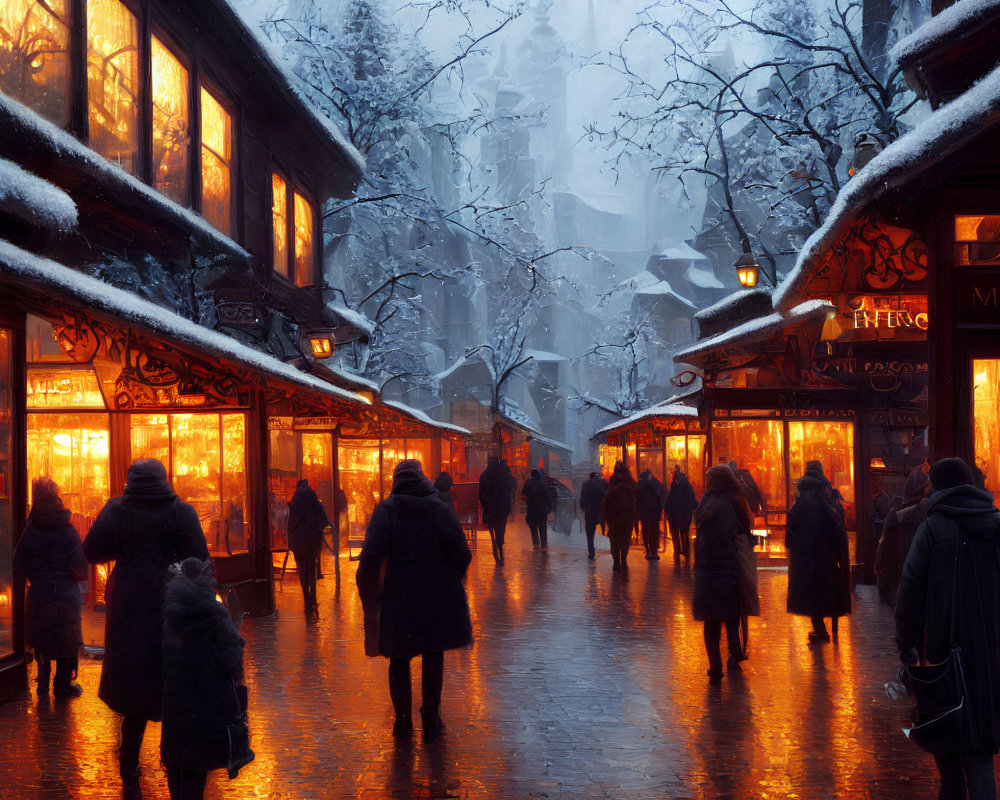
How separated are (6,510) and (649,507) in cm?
1411

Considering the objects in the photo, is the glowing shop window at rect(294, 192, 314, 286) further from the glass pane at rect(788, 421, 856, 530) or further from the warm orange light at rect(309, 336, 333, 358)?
the glass pane at rect(788, 421, 856, 530)

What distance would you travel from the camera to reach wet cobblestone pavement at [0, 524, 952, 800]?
246 inches

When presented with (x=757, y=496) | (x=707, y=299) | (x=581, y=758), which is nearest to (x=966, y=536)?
(x=581, y=758)

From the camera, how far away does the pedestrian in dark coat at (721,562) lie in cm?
930

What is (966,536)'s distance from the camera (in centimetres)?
508

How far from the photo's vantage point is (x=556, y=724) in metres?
7.76

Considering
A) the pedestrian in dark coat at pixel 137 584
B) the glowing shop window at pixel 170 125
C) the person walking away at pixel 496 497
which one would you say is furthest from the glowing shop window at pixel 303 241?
the pedestrian in dark coat at pixel 137 584

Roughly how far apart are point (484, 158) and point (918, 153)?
260 feet

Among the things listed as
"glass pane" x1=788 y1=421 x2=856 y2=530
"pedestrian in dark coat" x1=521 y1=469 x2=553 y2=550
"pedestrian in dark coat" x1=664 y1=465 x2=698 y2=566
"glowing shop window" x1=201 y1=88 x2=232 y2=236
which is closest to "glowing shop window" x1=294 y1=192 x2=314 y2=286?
"glowing shop window" x1=201 y1=88 x2=232 y2=236

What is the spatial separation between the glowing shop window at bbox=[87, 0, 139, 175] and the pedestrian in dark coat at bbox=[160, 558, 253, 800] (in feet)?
25.3

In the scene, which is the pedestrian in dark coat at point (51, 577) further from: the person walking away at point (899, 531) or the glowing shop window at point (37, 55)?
the person walking away at point (899, 531)

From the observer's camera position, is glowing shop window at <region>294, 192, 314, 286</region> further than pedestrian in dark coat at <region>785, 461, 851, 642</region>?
Yes

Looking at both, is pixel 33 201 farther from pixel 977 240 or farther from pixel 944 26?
pixel 977 240

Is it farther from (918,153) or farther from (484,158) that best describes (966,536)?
(484,158)
